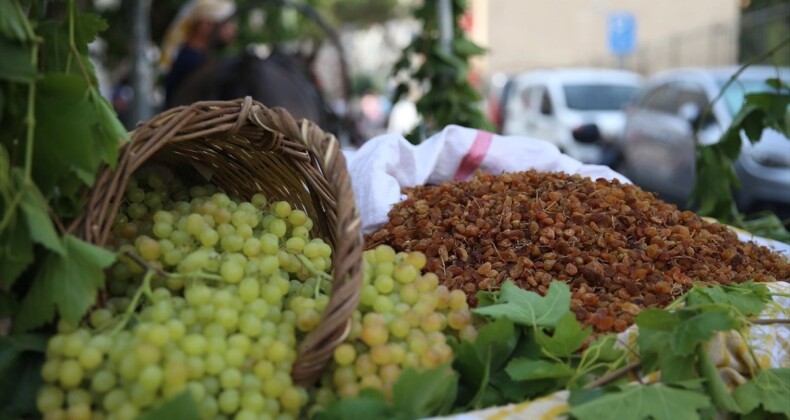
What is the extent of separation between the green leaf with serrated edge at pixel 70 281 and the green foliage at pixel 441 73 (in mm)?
2771

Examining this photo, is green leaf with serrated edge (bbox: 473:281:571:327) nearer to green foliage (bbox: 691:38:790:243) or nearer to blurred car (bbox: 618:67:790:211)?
green foliage (bbox: 691:38:790:243)

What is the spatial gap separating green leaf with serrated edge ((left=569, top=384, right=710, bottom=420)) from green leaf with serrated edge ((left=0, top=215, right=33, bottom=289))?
74 cm

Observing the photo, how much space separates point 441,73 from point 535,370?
9.54 feet

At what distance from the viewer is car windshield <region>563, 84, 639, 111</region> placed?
9.42 metres

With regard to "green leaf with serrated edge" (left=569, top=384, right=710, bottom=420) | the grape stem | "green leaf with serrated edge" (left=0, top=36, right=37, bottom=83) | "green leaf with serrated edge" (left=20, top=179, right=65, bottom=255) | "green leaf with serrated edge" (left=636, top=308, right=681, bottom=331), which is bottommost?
"green leaf with serrated edge" (left=569, top=384, right=710, bottom=420)

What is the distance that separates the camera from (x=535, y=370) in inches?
45.5

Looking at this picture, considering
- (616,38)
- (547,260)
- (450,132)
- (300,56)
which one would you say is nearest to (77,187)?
(547,260)

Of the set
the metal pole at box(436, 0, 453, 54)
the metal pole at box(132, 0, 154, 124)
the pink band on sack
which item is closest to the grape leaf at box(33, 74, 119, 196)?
the pink band on sack

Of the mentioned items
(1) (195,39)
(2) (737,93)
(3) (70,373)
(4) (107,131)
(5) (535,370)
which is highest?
(4) (107,131)

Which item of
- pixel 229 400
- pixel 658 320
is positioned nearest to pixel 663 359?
pixel 658 320

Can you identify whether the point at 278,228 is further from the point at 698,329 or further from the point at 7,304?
the point at 698,329

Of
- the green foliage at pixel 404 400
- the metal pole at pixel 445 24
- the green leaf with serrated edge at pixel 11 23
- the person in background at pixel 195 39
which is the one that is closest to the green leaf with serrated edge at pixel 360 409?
the green foliage at pixel 404 400

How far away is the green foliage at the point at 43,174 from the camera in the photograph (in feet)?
3.42

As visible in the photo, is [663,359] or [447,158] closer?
[663,359]
